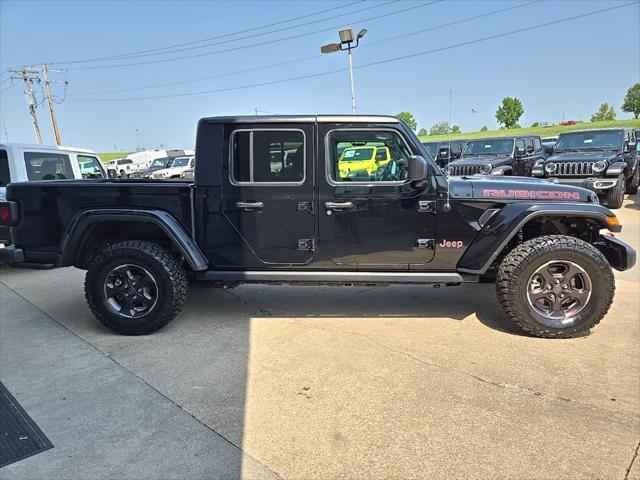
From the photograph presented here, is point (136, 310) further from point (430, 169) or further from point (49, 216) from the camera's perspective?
point (430, 169)

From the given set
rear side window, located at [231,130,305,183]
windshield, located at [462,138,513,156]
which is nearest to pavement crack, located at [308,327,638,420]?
rear side window, located at [231,130,305,183]

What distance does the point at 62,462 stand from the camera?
92.1 inches

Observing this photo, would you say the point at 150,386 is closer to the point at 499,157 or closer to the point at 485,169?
the point at 485,169

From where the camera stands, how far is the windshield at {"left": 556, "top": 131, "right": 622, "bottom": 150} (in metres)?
11.2

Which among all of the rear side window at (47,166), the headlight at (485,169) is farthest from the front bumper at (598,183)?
the rear side window at (47,166)

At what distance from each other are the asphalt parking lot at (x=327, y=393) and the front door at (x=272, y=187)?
2.97 ft

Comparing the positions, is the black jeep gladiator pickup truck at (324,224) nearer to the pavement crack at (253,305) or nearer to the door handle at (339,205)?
the door handle at (339,205)

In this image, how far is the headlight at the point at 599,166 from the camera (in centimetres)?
1012

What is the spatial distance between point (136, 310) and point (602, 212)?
4.20 m

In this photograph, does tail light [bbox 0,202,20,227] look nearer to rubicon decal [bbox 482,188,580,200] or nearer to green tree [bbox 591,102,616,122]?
rubicon decal [bbox 482,188,580,200]

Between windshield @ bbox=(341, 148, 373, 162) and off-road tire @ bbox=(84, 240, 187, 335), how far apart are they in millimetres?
→ 1812

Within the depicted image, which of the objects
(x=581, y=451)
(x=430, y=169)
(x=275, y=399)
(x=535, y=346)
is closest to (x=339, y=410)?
(x=275, y=399)

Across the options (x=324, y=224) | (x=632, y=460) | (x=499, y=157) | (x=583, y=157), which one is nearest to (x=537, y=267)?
(x=632, y=460)

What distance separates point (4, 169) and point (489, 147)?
39.0 ft
